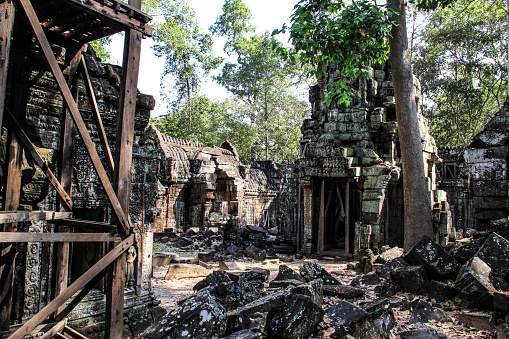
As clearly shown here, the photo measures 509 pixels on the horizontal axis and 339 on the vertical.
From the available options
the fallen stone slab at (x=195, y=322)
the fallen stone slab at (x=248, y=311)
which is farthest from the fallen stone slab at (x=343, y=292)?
the fallen stone slab at (x=195, y=322)

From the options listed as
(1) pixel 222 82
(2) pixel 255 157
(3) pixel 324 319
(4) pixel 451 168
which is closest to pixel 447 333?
(3) pixel 324 319

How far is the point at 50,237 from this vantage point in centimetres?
279

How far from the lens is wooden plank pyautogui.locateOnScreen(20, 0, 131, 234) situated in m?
2.73

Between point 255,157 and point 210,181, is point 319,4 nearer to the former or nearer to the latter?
point 210,181

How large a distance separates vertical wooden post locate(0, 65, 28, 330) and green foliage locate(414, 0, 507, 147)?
22463 mm

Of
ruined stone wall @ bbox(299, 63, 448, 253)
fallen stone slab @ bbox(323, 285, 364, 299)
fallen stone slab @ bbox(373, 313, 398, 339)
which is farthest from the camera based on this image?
ruined stone wall @ bbox(299, 63, 448, 253)

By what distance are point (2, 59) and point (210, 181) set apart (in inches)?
496

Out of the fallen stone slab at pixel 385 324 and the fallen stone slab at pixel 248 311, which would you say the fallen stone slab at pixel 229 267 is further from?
the fallen stone slab at pixel 385 324

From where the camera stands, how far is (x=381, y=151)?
11.2 meters

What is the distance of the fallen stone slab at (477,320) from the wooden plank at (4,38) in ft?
15.9

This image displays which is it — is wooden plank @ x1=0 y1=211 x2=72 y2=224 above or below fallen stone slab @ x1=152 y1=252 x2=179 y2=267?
above

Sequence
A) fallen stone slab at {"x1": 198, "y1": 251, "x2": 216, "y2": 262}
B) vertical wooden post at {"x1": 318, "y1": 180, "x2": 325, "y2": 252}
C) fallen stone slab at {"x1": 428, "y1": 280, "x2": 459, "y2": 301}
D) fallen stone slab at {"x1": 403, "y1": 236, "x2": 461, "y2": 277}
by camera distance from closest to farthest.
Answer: fallen stone slab at {"x1": 428, "y1": 280, "x2": 459, "y2": 301}, fallen stone slab at {"x1": 403, "y1": 236, "x2": 461, "y2": 277}, fallen stone slab at {"x1": 198, "y1": 251, "x2": 216, "y2": 262}, vertical wooden post at {"x1": 318, "y1": 180, "x2": 325, "y2": 252}

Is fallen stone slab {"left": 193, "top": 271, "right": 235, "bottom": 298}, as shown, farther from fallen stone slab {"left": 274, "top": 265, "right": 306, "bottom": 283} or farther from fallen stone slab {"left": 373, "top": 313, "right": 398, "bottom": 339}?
fallen stone slab {"left": 373, "top": 313, "right": 398, "bottom": 339}

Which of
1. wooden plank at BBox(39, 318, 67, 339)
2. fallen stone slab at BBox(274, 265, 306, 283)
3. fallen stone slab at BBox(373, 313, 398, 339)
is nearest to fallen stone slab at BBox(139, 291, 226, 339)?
wooden plank at BBox(39, 318, 67, 339)
